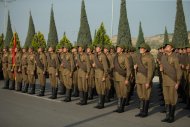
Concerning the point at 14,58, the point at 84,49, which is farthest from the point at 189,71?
the point at 14,58

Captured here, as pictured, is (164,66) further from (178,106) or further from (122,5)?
(122,5)

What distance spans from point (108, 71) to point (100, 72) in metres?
Answer: 0.29

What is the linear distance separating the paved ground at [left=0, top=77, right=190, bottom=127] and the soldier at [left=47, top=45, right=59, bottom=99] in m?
0.63

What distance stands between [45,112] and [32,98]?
308 centimetres

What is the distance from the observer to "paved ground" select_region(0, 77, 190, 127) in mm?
8516

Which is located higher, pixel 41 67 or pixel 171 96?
pixel 41 67

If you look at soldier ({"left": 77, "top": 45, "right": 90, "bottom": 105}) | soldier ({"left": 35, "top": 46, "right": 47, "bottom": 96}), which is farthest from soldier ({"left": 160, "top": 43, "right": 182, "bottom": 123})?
soldier ({"left": 35, "top": 46, "right": 47, "bottom": 96})

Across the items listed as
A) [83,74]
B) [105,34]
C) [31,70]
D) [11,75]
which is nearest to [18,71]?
[11,75]

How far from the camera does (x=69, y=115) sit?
9602 mm

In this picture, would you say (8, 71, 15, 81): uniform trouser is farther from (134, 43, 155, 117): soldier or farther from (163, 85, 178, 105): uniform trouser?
(163, 85, 178, 105): uniform trouser

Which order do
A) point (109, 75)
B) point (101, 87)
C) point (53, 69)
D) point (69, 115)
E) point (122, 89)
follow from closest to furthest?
1. point (69, 115)
2. point (122, 89)
3. point (101, 87)
4. point (109, 75)
5. point (53, 69)

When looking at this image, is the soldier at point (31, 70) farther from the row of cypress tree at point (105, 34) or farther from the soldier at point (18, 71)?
the row of cypress tree at point (105, 34)

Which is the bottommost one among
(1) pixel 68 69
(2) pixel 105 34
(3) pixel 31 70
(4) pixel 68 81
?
(4) pixel 68 81

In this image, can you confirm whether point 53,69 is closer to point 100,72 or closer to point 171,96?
point 100,72
